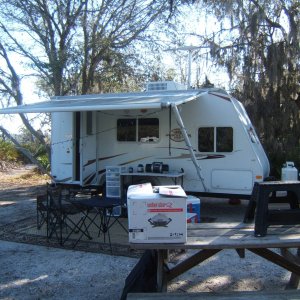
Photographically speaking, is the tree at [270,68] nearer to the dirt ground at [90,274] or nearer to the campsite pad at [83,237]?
the campsite pad at [83,237]

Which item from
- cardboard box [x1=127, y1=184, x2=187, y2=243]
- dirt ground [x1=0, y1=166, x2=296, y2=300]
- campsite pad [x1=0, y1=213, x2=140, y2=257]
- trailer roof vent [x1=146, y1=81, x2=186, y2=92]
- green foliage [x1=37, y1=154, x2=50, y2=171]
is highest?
trailer roof vent [x1=146, y1=81, x2=186, y2=92]

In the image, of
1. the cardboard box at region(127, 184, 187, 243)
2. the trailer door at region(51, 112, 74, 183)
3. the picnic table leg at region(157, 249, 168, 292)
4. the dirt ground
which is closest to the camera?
the cardboard box at region(127, 184, 187, 243)

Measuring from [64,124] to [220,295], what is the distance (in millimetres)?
6865

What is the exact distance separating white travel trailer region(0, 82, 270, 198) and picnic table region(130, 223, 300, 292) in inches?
152

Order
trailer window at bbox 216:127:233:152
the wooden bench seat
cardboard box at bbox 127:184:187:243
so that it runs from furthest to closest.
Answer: trailer window at bbox 216:127:233:152
the wooden bench seat
cardboard box at bbox 127:184:187:243

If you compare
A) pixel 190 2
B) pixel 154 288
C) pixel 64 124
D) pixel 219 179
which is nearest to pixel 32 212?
pixel 64 124

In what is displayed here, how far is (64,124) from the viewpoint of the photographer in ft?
31.3

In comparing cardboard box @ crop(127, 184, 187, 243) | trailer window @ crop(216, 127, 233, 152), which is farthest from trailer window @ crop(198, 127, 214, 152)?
cardboard box @ crop(127, 184, 187, 243)

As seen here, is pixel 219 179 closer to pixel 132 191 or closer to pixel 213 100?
pixel 213 100

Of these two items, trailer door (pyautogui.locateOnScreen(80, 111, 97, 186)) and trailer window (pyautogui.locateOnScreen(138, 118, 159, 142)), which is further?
trailer door (pyautogui.locateOnScreen(80, 111, 97, 186))

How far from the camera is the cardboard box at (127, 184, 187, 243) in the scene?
317 cm

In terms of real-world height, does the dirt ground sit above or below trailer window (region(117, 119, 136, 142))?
below

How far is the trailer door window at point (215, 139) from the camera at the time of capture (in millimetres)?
8492

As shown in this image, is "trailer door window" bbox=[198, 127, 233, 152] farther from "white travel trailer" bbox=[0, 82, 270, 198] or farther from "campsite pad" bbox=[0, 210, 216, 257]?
"campsite pad" bbox=[0, 210, 216, 257]
